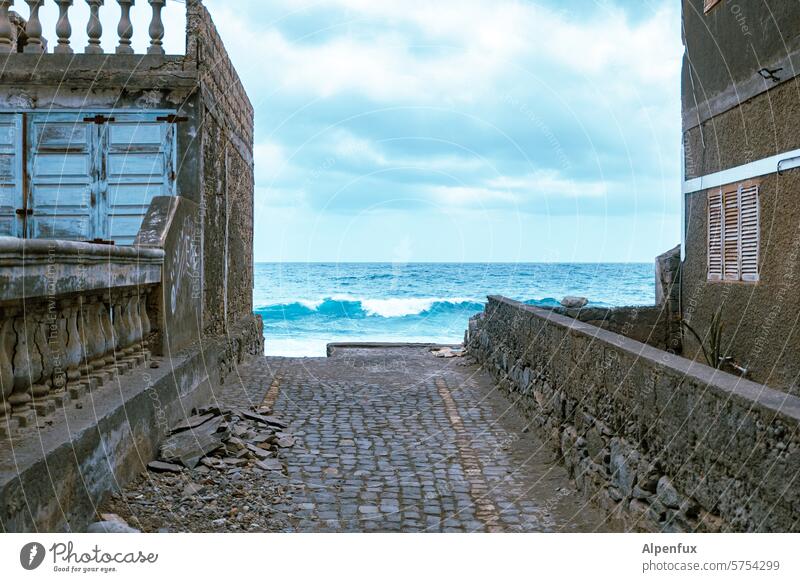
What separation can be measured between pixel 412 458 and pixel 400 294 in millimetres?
44115

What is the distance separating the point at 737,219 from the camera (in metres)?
8.59

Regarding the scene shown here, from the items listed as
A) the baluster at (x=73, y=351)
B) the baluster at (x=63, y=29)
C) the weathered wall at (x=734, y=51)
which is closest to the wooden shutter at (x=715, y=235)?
the weathered wall at (x=734, y=51)

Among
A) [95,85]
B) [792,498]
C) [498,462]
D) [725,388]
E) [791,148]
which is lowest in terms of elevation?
[498,462]

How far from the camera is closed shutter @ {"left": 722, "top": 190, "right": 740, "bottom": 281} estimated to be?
28.3 ft

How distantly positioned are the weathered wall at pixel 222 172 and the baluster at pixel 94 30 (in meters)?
1.15

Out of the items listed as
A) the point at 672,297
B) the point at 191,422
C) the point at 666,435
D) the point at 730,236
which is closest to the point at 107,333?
the point at 191,422

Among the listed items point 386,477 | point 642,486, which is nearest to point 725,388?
point 642,486

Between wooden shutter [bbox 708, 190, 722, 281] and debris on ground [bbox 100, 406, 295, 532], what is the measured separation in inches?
241

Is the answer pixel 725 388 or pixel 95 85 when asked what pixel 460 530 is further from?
pixel 95 85

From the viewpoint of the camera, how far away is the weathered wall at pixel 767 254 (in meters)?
7.33

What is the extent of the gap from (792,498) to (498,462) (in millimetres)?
3936

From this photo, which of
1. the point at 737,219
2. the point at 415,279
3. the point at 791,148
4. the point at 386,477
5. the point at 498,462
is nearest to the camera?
the point at 386,477

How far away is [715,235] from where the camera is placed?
365 inches

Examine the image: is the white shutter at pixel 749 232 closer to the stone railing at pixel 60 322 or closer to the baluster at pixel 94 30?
the stone railing at pixel 60 322
